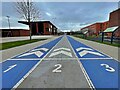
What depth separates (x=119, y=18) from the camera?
5322 cm

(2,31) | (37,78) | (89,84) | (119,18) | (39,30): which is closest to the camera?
(89,84)

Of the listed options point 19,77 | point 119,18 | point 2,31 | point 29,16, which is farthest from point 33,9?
point 2,31

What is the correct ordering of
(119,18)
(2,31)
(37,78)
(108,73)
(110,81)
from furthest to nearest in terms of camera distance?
(2,31)
(119,18)
(108,73)
(37,78)
(110,81)

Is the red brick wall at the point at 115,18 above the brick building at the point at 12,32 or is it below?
above

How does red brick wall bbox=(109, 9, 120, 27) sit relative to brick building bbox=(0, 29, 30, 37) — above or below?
above

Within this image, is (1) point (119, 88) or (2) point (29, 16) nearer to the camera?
(1) point (119, 88)

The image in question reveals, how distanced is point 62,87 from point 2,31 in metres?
73.6

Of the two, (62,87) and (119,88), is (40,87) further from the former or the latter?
(119,88)

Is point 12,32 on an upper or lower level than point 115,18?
lower

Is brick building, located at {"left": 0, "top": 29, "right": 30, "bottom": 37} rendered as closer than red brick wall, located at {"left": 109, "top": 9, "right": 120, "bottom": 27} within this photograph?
No

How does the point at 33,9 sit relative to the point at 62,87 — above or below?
above

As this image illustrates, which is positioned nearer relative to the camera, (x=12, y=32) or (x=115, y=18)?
(x=115, y=18)

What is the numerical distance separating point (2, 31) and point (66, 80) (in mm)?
73061

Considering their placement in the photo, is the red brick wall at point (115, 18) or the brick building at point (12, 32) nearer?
the red brick wall at point (115, 18)
